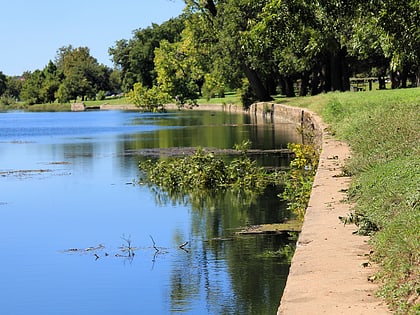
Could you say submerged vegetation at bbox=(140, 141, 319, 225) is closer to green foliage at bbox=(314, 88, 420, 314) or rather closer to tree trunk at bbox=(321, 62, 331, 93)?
green foliage at bbox=(314, 88, 420, 314)

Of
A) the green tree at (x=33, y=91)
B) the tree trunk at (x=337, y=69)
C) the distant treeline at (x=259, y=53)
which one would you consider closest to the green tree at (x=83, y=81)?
the distant treeline at (x=259, y=53)

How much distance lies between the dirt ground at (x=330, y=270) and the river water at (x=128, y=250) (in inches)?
32.2

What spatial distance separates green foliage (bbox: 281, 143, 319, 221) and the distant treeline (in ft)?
8.66

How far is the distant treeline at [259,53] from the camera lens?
17.4 metres

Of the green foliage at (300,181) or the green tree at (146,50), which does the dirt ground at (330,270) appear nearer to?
the green foliage at (300,181)

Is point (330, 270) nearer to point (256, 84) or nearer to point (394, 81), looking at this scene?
point (394, 81)

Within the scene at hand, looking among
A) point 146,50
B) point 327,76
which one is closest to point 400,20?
point 327,76

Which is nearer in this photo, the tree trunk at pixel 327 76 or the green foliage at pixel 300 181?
the green foliage at pixel 300 181

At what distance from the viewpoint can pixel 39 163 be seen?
2962 cm

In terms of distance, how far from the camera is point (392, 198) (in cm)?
1007

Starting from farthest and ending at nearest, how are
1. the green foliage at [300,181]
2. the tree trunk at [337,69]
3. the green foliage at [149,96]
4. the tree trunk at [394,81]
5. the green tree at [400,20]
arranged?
the green foliage at [149,96]
the tree trunk at [394,81]
the tree trunk at [337,69]
the green tree at [400,20]
the green foliage at [300,181]

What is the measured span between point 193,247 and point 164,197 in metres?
6.02

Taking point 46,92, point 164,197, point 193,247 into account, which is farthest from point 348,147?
point 46,92

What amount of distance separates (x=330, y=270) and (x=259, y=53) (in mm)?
30817
